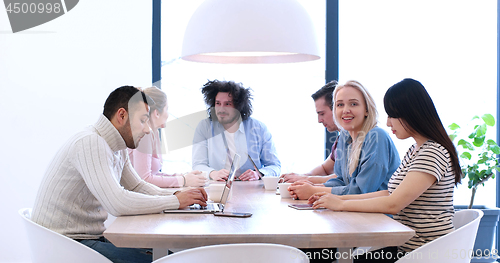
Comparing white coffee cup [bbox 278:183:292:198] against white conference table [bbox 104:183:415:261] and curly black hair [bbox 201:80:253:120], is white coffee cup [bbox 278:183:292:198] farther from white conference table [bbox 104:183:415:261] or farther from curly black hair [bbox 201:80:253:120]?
curly black hair [bbox 201:80:253:120]

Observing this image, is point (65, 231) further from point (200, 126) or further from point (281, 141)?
point (281, 141)

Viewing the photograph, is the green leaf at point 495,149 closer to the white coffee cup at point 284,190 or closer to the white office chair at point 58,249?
the white coffee cup at point 284,190

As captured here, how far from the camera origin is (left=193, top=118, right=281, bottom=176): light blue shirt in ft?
11.1

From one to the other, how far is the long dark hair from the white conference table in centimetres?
41

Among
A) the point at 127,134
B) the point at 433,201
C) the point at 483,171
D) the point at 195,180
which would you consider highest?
the point at 127,134

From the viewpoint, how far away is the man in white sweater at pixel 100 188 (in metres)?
1.66

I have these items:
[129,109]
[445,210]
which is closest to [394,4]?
[445,210]

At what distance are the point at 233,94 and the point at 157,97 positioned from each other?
82 cm

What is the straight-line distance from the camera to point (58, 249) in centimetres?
158

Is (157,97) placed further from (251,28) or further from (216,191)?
(251,28)

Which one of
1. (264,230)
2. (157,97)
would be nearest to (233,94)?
(157,97)

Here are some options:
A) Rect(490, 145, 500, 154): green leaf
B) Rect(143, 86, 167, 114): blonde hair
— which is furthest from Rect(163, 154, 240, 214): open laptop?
Rect(490, 145, 500, 154): green leaf

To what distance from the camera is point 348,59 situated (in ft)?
12.6

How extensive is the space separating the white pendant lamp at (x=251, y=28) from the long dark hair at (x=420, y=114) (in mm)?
418
